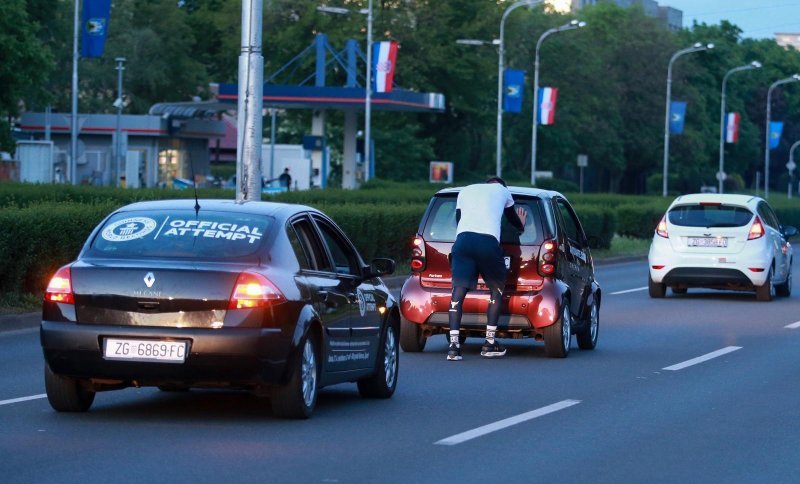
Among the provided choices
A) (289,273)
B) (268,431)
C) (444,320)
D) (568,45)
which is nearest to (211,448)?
(268,431)

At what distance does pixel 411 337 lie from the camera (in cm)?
1628

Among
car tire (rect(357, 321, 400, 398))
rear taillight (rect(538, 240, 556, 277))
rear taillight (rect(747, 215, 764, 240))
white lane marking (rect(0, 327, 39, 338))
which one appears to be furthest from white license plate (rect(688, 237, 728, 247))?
car tire (rect(357, 321, 400, 398))

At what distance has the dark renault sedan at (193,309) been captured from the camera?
9922 mm

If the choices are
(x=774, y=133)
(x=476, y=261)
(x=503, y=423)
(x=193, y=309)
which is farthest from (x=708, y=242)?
(x=774, y=133)

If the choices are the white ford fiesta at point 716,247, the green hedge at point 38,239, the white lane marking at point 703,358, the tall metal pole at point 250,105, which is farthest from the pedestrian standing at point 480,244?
the white ford fiesta at point 716,247

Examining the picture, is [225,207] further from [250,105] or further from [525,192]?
[250,105]

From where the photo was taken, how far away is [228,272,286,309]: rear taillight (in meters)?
10.0

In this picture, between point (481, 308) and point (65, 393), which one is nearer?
point (65, 393)

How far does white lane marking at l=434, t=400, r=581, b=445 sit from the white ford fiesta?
1322 centimetres

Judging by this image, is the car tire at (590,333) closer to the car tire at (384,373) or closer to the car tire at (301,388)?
the car tire at (384,373)

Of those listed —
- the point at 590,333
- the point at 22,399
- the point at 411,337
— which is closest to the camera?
the point at 22,399

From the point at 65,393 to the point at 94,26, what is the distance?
37726mm

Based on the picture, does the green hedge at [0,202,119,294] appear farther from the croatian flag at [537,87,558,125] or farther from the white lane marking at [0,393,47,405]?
the croatian flag at [537,87,558,125]

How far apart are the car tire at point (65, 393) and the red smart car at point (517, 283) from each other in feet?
18.4
